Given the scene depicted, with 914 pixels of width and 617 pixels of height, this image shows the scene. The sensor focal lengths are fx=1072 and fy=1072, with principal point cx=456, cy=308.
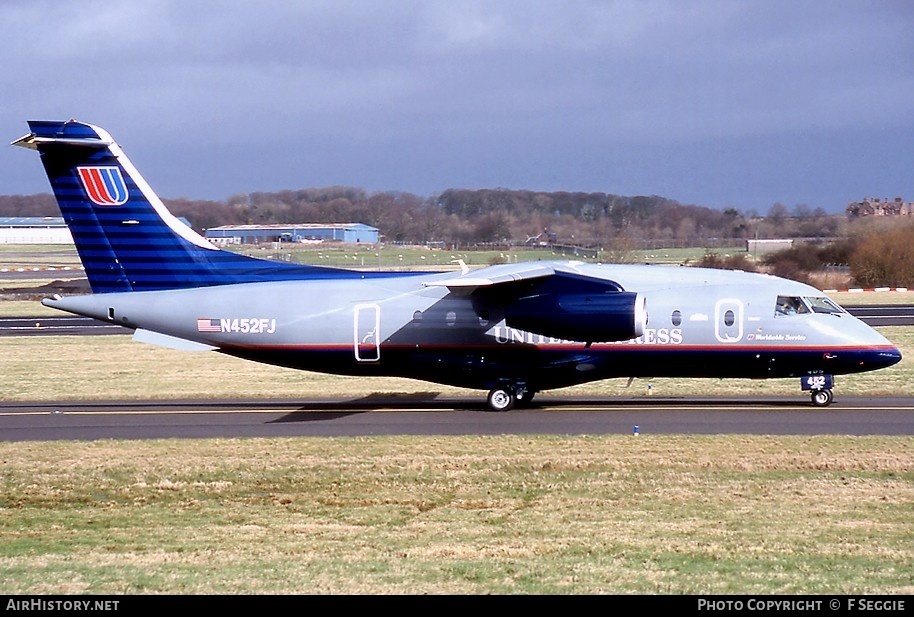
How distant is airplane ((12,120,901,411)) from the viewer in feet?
70.3

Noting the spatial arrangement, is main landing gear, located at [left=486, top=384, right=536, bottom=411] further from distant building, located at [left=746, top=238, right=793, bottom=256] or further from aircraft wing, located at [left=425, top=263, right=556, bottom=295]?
distant building, located at [left=746, top=238, right=793, bottom=256]

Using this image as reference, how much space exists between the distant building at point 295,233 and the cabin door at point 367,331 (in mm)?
50481

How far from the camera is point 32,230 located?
103062mm

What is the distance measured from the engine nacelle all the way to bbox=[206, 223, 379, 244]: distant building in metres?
52.5

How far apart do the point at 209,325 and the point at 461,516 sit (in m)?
10.6

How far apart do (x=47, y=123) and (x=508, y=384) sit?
10726mm

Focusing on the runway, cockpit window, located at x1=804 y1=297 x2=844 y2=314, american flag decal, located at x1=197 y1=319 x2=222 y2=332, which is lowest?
the runway

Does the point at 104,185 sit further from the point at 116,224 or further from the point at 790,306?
→ the point at 790,306

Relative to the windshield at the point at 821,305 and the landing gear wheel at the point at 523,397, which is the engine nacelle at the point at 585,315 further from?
the windshield at the point at 821,305

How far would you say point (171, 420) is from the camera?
69.9 ft

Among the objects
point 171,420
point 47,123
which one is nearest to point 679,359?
point 171,420

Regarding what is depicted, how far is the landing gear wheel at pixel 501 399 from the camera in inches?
868

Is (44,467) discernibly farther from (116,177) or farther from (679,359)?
(679,359)

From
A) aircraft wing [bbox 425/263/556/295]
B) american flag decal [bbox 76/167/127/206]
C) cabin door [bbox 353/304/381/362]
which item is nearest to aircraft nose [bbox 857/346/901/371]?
aircraft wing [bbox 425/263/556/295]
